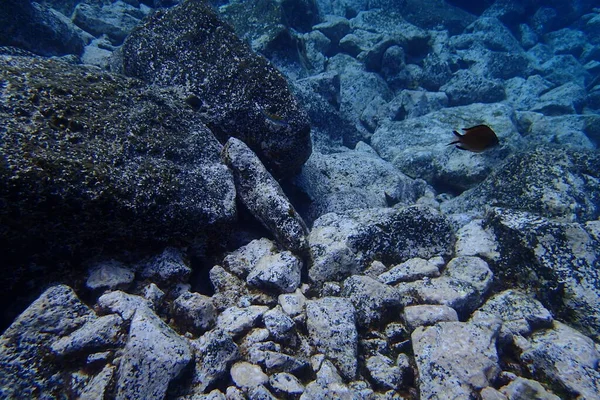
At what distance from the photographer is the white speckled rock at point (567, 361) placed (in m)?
2.09

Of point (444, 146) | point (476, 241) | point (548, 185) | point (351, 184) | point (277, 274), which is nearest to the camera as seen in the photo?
point (277, 274)

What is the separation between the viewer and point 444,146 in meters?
6.40

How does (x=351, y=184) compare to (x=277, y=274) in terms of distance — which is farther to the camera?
(x=351, y=184)

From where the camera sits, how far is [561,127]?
8.30 meters

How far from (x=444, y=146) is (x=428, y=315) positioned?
5.01 metres

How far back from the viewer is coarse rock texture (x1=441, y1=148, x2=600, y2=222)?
399cm

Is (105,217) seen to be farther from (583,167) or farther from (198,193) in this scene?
(583,167)

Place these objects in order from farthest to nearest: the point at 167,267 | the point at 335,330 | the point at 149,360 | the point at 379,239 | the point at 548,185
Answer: the point at 548,185
the point at 379,239
the point at 167,267
the point at 335,330
the point at 149,360

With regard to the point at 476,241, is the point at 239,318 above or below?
below

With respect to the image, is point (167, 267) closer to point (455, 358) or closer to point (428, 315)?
point (428, 315)

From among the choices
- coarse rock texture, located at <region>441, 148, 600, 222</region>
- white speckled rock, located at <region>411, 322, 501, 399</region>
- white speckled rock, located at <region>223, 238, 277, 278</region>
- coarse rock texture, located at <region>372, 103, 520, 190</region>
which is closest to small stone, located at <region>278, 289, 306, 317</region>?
white speckled rock, located at <region>223, 238, 277, 278</region>

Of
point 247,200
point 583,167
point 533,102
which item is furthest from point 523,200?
point 533,102

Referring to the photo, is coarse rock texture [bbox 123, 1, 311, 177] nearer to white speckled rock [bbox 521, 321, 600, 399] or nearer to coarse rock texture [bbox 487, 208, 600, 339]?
coarse rock texture [bbox 487, 208, 600, 339]

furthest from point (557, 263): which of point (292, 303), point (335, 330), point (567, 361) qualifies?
point (292, 303)
